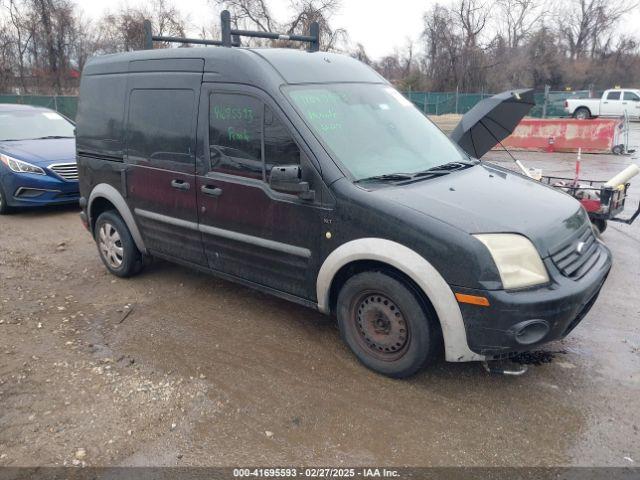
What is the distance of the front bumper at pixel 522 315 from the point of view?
9.84 feet

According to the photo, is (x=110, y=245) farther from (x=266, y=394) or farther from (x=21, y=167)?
(x=21, y=167)

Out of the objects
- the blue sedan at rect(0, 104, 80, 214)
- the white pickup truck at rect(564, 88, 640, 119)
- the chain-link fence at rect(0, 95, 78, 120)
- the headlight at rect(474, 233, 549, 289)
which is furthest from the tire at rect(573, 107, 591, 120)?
the headlight at rect(474, 233, 549, 289)

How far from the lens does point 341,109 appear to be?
4.00 m

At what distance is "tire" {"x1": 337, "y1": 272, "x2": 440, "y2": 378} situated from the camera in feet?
10.9

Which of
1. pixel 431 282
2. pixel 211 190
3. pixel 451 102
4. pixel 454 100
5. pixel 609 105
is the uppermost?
pixel 454 100

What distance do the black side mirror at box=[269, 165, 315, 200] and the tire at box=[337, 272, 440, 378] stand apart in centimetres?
67

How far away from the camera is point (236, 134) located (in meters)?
4.07

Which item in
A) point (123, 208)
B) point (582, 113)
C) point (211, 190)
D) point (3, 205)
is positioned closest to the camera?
point (211, 190)

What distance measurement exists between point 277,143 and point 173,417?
1.98 m

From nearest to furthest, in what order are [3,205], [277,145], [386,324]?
[386,324]
[277,145]
[3,205]

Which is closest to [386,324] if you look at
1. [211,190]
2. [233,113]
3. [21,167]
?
[211,190]

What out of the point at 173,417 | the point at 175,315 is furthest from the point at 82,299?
the point at 173,417

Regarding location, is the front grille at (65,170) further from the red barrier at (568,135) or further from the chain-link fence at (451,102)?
the chain-link fence at (451,102)

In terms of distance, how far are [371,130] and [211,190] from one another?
4.51 feet
